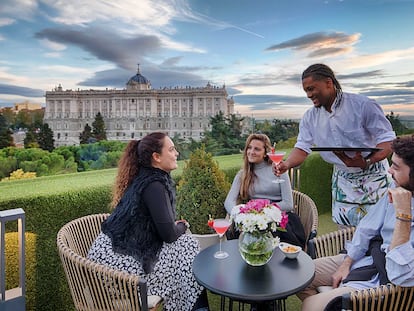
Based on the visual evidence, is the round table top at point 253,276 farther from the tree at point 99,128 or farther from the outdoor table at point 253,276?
the tree at point 99,128

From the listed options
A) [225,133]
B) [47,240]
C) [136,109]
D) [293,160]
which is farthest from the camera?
[225,133]

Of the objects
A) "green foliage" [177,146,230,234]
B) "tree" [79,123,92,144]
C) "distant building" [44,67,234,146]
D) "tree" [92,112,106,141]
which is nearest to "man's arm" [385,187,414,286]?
"green foliage" [177,146,230,234]

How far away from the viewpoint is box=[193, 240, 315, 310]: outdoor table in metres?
1.58

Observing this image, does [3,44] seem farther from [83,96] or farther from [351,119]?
[351,119]

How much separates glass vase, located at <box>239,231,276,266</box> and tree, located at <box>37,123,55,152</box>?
17.3 ft

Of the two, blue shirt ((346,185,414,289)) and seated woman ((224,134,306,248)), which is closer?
blue shirt ((346,185,414,289))

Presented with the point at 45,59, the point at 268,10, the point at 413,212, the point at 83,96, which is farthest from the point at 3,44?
the point at 413,212

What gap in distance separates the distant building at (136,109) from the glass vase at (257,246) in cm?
489

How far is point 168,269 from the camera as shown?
2.04 metres

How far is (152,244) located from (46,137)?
199 inches

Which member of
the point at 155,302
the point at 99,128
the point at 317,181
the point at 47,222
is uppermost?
the point at 99,128

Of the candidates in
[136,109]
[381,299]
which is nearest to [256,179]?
[381,299]

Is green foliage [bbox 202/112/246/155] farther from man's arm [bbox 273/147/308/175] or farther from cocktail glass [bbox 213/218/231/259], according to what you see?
cocktail glass [bbox 213/218/231/259]

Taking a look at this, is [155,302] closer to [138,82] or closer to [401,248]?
[401,248]
